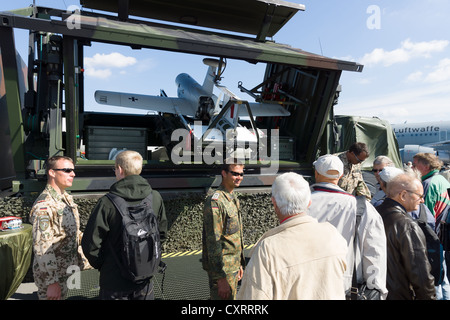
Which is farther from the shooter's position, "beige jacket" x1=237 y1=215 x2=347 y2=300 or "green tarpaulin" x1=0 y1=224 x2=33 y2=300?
"green tarpaulin" x1=0 y1=224 x2=33 y2=300

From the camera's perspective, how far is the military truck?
4.11 metres

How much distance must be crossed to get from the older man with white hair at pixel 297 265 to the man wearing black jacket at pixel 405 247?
1.02m

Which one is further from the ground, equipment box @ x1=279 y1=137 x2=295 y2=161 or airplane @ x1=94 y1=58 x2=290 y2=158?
airplane @ x1=94 y1=58 x2=290 y2=158

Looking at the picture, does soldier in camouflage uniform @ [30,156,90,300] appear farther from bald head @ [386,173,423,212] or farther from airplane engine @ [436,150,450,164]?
airplane engine @ [436,150,450,164]

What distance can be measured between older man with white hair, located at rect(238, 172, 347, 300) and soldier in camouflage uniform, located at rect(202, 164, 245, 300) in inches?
A: 51.0

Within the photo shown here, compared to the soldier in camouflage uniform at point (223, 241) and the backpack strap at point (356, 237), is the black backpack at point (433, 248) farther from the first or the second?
the soldier in camouflage uniform at point (223, 241)

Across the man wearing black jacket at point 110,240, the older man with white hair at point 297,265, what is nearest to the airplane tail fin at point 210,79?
the man wearing black jacket at point 110,240

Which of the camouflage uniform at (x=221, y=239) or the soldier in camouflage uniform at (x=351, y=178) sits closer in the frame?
the camouflage uniform at (x=221, y=239)

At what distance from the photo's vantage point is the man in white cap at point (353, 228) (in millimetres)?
2162

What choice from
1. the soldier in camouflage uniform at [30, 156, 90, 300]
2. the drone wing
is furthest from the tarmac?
the drone wing

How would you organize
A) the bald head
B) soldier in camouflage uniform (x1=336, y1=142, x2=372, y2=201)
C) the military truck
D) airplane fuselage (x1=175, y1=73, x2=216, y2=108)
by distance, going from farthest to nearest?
1. airplane fuselage (x1=175, y1=73, x2=216, y2=108)
2. soldier in camouflage uniform (x1=336, y1=142, x2=372, y2=201)
3. the military truck
4. the bald head

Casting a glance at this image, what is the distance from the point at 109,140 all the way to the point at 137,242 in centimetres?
373
